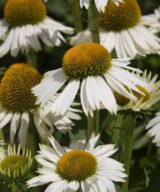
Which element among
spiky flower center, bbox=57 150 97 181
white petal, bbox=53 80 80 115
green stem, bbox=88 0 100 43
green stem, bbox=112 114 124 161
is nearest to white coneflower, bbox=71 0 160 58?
green stem, bbox=88 0 100 43

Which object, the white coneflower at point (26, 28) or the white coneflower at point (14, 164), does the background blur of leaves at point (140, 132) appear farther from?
the white coneflower at point (14, 164)

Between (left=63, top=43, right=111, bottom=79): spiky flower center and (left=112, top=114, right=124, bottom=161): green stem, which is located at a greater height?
(left=63, top=43, right=111, bottom=79): spiky flower center

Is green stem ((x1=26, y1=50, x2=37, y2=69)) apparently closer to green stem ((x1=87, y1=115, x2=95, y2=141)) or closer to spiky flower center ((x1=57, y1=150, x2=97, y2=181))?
green stem ((x1=87, y1=115, x2=95, y2=141))

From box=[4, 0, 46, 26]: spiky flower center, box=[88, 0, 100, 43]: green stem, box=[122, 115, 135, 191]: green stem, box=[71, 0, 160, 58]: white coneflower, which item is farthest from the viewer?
box=[4, 0, 46, 26]: spiky flower center

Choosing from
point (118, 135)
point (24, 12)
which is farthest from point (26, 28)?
point (118, 135)

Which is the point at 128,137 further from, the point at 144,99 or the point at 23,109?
the point at 23,109

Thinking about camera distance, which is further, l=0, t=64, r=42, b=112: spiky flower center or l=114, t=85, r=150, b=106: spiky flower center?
l=0, t=64, r=42, b=112: spiky flower center
